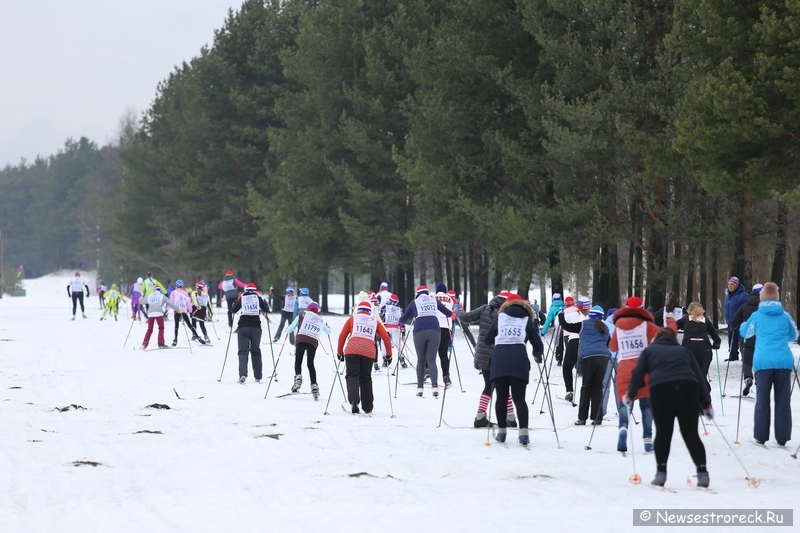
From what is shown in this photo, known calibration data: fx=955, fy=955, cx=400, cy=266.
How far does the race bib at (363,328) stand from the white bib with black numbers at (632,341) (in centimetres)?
425

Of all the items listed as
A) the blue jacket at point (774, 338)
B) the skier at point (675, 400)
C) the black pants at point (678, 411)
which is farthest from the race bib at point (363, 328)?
the black pants at point (678, 411)

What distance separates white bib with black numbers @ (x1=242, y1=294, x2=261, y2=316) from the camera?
58.7 feet

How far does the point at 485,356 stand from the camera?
13703 mm

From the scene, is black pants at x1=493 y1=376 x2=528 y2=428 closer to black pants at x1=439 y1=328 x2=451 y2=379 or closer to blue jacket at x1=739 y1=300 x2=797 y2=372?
blue jacket at x1=739 y1=300 x2=797 y2=372

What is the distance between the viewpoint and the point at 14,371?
63.7 feet

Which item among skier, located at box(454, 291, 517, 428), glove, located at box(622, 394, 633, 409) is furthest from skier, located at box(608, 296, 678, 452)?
skier, located at box(454, 291, 517, 428)

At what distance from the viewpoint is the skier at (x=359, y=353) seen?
13719 mm

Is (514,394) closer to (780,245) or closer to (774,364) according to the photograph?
(774,364)

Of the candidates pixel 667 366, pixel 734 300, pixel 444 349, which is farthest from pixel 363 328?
pixel 734 300

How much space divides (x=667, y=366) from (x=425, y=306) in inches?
309

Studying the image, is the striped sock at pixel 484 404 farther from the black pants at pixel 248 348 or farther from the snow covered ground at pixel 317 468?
the black pants at pixel 248 348

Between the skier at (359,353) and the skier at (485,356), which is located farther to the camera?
the skier at (359,353)

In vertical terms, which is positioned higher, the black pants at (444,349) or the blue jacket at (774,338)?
the blue jacket at (774,338)

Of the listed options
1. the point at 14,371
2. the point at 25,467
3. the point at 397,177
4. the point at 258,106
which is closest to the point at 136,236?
the point at 258,106
